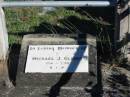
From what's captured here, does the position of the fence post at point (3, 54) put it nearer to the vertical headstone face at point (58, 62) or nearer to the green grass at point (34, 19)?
the vertical headstone face at point (58, 62)

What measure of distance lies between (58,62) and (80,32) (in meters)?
1.36

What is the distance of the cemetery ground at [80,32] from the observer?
5066 millimetres

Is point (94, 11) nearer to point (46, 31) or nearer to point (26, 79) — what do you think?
point (46, 31)

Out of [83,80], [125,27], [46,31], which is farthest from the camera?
[46,31]

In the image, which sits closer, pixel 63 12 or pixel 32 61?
pixel 32 61

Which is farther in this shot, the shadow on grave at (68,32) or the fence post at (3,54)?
the fence post at (3,54)

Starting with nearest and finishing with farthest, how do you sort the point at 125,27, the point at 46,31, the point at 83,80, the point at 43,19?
the point at 83,80
the point at 125,27
the point at 46,31
the point at 43,19

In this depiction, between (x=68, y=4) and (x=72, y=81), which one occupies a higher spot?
(x=68, y=4)

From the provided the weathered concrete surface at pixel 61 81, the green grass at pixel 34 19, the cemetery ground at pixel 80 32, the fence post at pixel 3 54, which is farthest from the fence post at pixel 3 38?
the green grass at pixel 34 19

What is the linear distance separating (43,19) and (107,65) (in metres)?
1.95

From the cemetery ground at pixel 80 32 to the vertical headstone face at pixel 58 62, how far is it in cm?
13

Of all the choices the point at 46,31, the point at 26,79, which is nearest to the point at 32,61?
the point at 26,79

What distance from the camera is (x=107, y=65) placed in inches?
218

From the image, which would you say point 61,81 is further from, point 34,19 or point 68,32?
point 34,19
